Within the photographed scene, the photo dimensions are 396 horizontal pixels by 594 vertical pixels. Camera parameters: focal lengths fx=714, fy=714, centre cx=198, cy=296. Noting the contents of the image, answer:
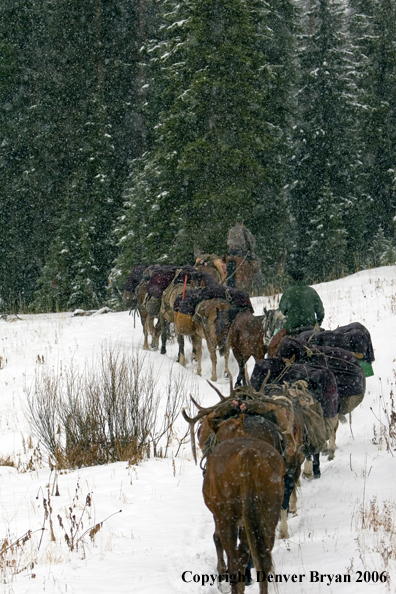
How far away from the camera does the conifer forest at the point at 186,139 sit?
2292cm

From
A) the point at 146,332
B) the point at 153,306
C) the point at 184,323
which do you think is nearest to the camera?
the point at 184,323

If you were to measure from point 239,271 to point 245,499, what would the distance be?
41.0ft

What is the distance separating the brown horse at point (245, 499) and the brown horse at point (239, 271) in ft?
39.2

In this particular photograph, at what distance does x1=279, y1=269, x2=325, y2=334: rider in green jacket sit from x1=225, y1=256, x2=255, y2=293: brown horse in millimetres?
6625

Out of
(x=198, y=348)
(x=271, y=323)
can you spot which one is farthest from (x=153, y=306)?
(x=271, y=323)

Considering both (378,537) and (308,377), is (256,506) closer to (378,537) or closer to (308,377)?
(378,537)

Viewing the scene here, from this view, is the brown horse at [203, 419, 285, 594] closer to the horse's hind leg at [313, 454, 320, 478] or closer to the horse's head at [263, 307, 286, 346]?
the horse's hind leg at [313, 454, 320, 478]

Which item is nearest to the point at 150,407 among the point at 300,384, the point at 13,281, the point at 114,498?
the point at 114,498

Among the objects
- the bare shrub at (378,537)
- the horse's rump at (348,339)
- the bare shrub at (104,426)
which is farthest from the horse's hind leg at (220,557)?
the bare shrub at (104,426)

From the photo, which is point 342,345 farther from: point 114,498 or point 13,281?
point 13,281

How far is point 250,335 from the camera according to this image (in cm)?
1166

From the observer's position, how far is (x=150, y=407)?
9.41 metres

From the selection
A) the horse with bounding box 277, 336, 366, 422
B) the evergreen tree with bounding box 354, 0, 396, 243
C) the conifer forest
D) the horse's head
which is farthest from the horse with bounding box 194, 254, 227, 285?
the evergreen tree with bounding box 354, 0, 396, 243

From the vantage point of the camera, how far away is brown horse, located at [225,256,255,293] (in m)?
16.6
